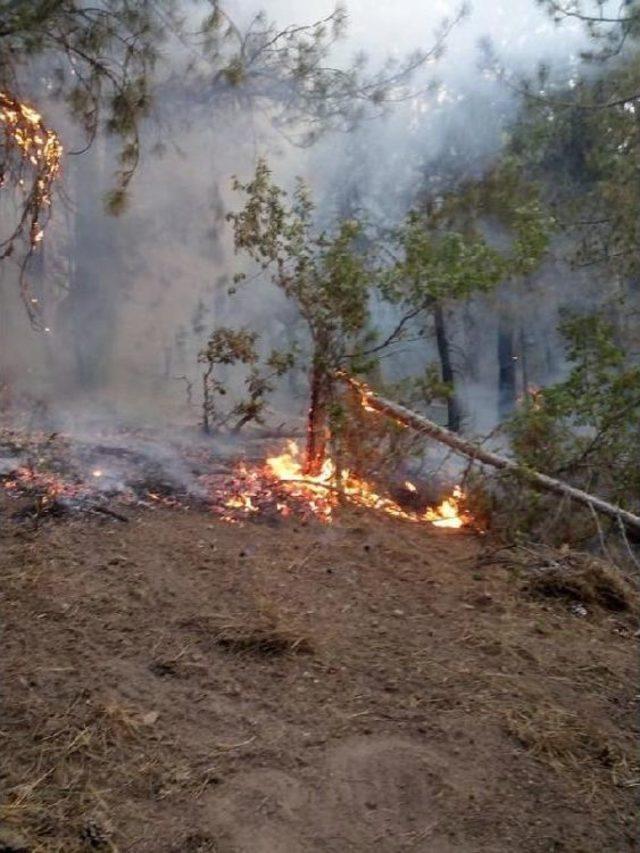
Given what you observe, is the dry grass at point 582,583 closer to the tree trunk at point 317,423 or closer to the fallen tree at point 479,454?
the fallen tree at point 479,454

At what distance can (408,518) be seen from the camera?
19.5ft

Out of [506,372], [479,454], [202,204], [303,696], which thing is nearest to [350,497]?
[479,454]

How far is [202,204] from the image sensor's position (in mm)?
10023

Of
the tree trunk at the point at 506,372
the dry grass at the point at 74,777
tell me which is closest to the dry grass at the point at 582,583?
the dry grass at the point at 74,777

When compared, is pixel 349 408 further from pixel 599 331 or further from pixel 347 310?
pixel 599 331

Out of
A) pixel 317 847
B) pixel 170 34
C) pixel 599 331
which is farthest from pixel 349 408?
pixel 317 847

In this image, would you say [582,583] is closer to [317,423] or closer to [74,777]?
[317,423]

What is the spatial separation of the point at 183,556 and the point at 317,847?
2380 millimetres

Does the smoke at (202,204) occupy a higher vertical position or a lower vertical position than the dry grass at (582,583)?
higher

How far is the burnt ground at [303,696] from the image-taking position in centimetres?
266

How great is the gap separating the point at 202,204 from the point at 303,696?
7808mm

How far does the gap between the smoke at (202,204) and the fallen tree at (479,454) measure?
323 centimetres

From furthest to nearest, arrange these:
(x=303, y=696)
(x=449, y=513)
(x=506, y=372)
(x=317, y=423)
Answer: (x=506, y=372)
(x=317, y=423)
(x=449, y=513)
(x=303, y=696)

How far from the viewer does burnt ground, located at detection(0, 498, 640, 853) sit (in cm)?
266
